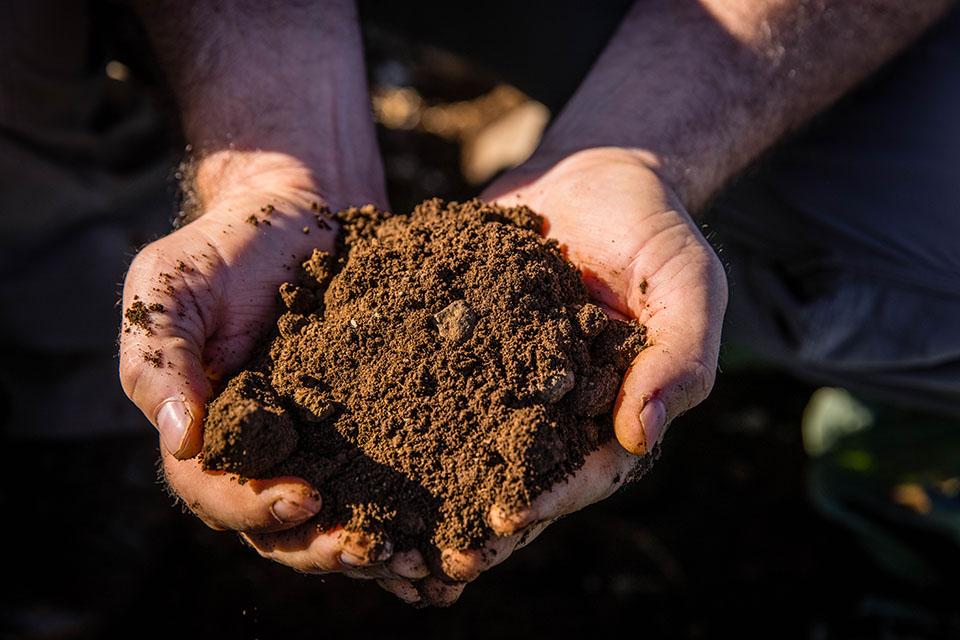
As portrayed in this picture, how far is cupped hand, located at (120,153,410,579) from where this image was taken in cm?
129

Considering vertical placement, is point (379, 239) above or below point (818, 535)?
above

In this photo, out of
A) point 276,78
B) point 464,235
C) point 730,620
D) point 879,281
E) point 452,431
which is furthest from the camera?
point 730,620

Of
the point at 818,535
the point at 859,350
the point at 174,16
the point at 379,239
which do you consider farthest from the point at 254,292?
the point at 818,535

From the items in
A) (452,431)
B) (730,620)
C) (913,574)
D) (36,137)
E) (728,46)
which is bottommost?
(730,620)

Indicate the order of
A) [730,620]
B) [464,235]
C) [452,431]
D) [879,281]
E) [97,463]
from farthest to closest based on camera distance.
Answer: [97,463] < [730,620] < [879,281] < [464,235] < [452,431]

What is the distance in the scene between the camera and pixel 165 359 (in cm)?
132

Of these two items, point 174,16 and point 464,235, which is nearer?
point 464,235

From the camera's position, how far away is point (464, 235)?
1524mm

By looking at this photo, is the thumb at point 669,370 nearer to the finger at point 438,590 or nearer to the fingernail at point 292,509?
the finger at point 438,590

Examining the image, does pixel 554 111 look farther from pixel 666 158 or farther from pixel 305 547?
pixel 305 547

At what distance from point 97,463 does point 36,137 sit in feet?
3.45

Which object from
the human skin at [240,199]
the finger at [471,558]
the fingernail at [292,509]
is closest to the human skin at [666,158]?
the finger at [471,558]

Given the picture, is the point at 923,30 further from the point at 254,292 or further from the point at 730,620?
the point at 254,292

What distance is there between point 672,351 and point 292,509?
0.73 metres
